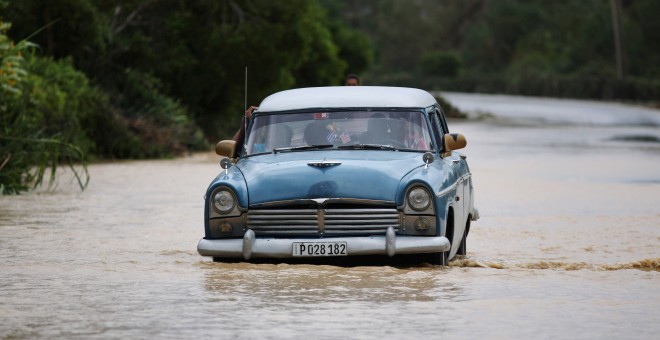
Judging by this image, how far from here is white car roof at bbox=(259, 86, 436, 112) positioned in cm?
1404

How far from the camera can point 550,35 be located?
385 ft

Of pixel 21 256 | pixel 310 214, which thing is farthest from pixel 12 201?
pixel 310 214

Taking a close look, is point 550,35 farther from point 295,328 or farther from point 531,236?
point 295,328

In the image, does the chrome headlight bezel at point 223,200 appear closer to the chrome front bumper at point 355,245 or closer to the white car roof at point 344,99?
the chrome front bumper at point 355,245

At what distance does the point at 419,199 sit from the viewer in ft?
41.2

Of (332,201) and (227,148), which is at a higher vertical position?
(227,148)

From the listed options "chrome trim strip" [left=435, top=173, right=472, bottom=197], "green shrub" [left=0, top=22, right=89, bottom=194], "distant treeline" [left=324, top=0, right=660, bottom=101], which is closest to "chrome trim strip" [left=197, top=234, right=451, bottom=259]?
"chrome trim strip" [left=435, top=173, right=472, bottom=197]

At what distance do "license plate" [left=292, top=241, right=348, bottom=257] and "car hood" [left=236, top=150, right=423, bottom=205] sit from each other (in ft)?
1.27

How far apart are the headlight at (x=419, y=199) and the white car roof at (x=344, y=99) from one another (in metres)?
1.63

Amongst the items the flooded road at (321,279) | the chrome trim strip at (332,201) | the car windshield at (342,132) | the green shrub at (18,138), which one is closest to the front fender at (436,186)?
the chrome trim strip at (332,201)

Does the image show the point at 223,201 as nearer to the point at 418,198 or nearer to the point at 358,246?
the point at 358,246

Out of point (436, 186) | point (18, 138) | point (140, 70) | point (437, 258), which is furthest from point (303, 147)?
point (140, 70)

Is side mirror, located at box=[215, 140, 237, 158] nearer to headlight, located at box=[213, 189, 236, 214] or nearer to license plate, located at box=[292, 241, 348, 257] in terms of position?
headlight, located at box=[213, 189, 236, 214]

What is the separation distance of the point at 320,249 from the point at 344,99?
2.08m
